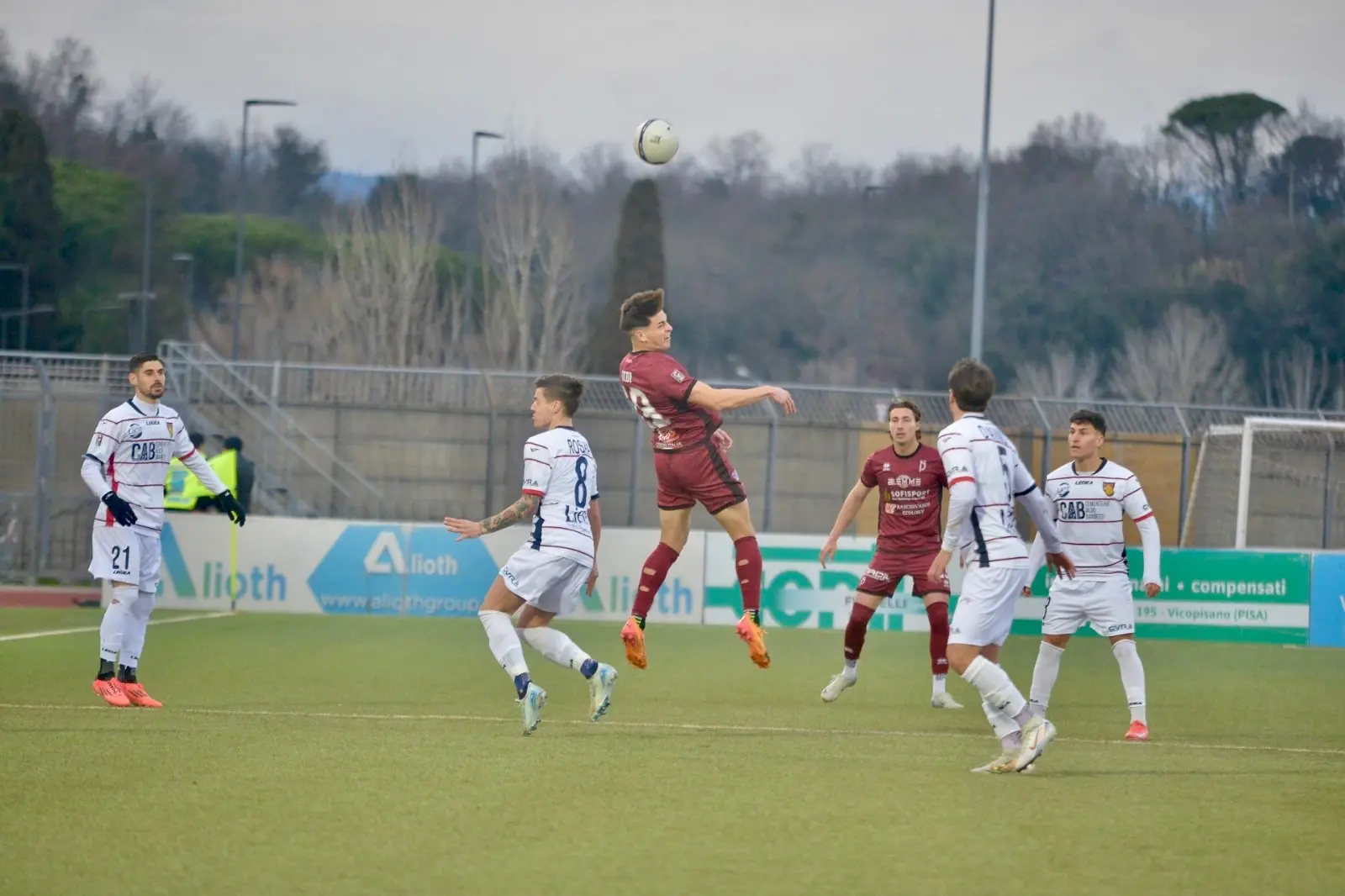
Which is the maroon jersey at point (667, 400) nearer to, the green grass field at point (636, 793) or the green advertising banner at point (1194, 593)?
the green grass field at point (636, 793)

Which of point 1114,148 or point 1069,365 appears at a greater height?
point 1114,148

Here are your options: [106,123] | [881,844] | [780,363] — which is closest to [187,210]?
[106,123]

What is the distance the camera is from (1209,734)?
35.8ft

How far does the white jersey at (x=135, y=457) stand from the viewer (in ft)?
36.7

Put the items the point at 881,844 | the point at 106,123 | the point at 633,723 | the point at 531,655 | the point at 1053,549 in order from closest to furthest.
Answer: the point at 881,844
the point at 1053,549
the point at 633,723
the point at 531,655
the point at 106,123

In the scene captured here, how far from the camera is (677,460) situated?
10328 millimetres

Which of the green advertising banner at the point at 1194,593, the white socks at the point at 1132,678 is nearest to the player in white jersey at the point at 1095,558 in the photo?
the white socks at the point at 1132,678

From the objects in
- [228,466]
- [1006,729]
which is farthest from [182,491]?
[1006,729]

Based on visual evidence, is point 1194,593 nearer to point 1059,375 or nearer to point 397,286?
point 1059,375

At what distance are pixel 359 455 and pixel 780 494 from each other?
8.57 metres

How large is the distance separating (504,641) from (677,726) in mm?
1404

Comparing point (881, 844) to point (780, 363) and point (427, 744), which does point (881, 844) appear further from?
point (780, 363)

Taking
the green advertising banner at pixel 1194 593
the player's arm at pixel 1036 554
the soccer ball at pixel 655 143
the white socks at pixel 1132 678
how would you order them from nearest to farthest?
1. the player's arm at pixel 1036 554
2. the white socks at pixel 1132 678
3. the soccer ball at pixel 655 143
4. the green advertising banner at pixel 1194 593

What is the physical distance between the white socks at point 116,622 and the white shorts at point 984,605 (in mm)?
5671
